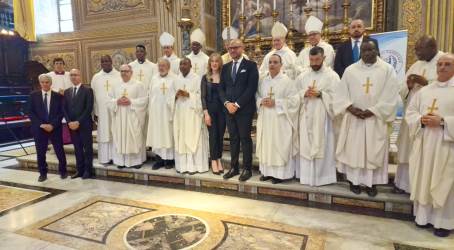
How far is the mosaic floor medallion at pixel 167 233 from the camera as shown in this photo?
321 centimetres

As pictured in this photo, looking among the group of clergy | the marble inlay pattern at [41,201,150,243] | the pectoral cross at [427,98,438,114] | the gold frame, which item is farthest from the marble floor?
the gold frame

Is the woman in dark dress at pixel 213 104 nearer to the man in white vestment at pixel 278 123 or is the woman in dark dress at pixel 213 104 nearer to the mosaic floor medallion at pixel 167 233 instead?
the man in white vestment at pixel 278 123

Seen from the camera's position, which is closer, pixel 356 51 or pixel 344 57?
pixel 356 51

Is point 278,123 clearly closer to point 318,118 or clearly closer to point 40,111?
point 318,118

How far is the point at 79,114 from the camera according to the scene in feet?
17.9

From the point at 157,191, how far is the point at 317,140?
2431mm

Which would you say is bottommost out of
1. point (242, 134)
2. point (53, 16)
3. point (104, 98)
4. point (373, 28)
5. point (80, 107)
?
point (242, 134)

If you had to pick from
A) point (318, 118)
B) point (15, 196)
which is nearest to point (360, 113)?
point (318, 118)

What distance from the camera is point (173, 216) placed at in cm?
389

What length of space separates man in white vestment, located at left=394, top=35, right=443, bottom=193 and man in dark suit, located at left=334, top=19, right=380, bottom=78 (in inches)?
35.5

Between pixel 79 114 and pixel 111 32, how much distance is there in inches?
169

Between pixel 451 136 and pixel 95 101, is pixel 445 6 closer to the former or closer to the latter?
pixel 451 136

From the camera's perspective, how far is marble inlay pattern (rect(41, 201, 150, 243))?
352 cm

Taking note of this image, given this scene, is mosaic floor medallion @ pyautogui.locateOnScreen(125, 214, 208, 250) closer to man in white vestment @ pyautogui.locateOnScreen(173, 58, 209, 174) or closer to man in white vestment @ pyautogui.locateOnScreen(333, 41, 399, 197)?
man in white vestment @ pyautogui.locateOnScreen(173, 58, 209, 174)
